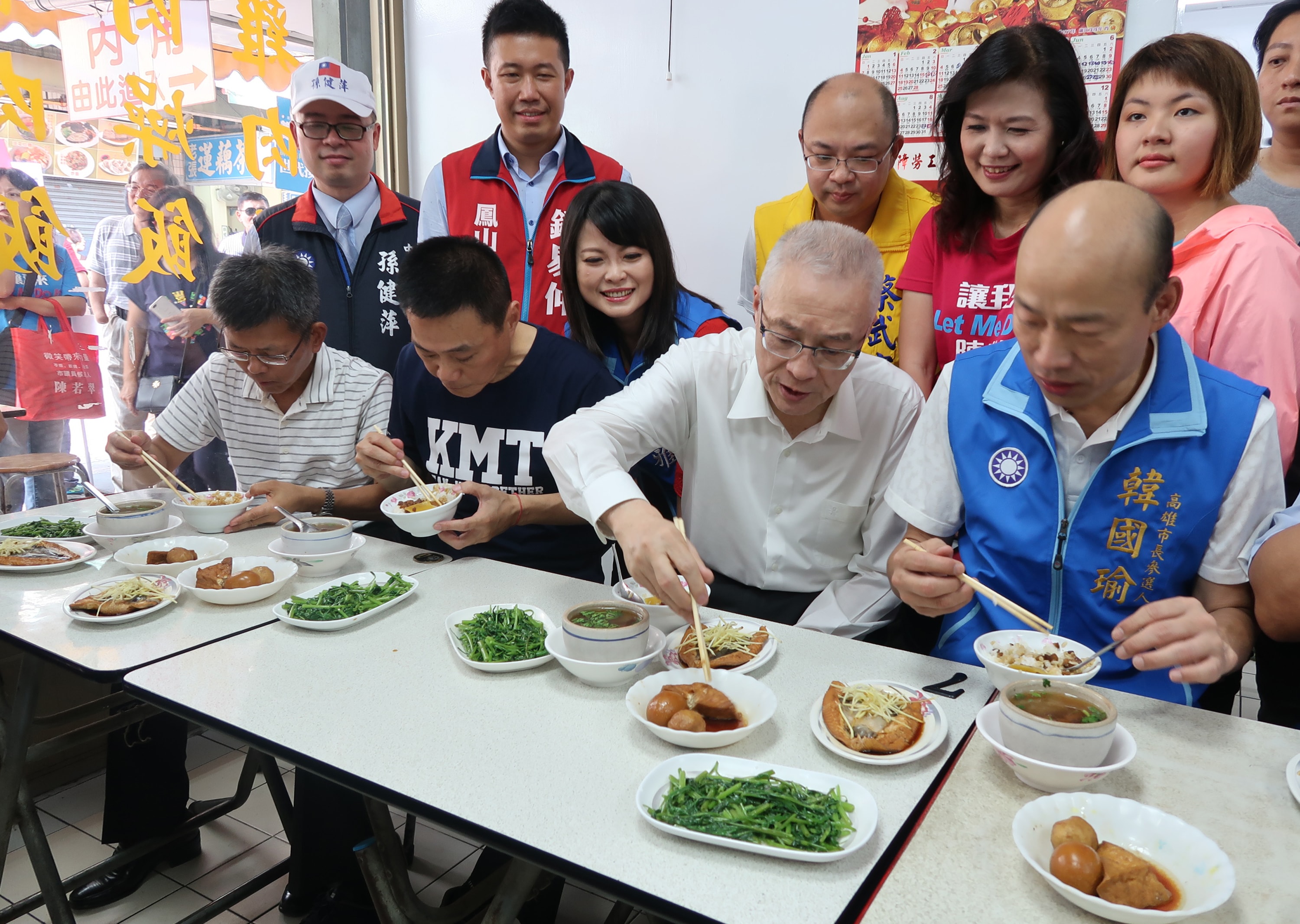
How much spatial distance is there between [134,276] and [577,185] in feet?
7.06

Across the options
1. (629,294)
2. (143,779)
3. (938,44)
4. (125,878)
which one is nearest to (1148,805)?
(629,294)

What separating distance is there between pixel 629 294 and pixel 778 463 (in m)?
0.82

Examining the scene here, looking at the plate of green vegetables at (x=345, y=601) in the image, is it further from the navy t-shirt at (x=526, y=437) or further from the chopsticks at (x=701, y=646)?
the chopsticks at (x=701, y=646)

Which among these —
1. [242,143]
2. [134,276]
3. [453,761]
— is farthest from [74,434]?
[453,761]

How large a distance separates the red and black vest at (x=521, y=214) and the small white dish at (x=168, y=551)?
4.95 feet

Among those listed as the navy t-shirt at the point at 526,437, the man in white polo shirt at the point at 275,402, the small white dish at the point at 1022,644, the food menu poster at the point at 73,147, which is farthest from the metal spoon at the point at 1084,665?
the food menu poster at the point at 73,147

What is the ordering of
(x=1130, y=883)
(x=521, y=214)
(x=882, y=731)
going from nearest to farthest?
(x=1130, y=883) → (x=882, y=731) → (x=521, y=214)

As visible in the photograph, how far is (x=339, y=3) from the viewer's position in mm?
4516

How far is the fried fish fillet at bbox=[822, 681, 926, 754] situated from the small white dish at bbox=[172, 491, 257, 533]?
177cm

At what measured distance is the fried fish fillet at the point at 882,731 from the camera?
125 cm

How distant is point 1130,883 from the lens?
0.93m

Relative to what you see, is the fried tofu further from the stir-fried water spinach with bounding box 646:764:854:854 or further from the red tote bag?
the red tote bag

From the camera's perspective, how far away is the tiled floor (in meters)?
2.34

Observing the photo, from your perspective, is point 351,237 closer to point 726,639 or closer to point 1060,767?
point 726,639
